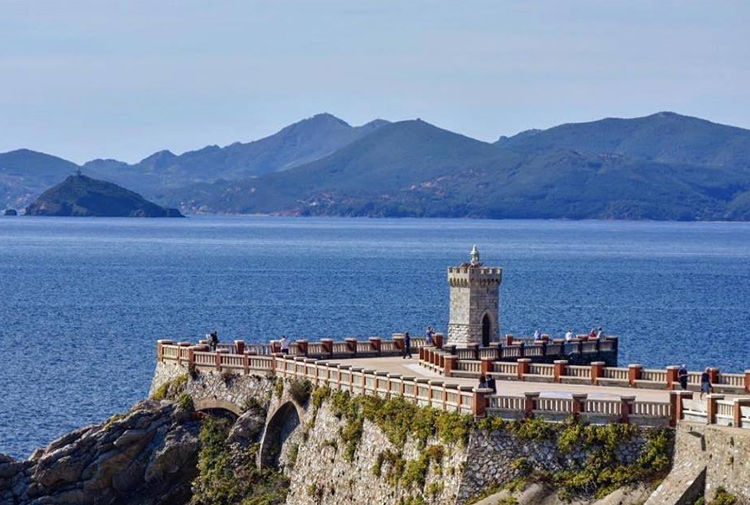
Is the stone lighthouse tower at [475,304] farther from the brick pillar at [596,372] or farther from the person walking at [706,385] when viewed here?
the person walking at [706,385]

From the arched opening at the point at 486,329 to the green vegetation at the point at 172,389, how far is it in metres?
11.3

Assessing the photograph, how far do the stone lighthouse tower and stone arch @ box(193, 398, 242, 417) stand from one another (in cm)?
932

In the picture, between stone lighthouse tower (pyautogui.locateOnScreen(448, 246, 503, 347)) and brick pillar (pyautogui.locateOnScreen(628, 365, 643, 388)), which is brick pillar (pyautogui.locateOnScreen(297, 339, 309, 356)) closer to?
stone lighthouse tower (pyautogui.locateOnScreen(448, 246, 503, 347))

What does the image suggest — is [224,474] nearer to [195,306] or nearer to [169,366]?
[169,366]

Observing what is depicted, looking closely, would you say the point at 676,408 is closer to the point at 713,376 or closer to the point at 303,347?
the point at 713,376

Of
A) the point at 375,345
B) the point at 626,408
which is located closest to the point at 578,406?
the point at 626,408

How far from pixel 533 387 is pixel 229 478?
1161 centimetres

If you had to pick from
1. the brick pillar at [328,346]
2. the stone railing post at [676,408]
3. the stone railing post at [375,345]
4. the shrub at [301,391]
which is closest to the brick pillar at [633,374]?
the stone railing post at [676,408]

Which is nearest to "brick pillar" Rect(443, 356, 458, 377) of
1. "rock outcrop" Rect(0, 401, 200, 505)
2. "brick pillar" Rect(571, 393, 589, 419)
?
"rock outcrop" Rect(0, 401, 200, 505)

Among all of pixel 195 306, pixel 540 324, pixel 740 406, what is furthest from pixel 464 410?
pixel 195 306

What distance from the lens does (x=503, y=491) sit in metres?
46.4

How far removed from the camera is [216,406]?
62188mm

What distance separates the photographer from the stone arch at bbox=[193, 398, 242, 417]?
61688 mm

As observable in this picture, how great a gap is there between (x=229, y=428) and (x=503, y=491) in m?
17.2
